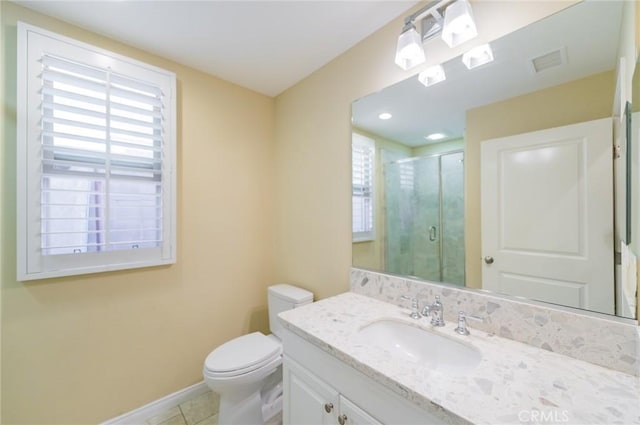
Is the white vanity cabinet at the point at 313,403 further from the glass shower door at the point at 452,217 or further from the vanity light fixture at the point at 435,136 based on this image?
the vanity light fixture at the point at 435,136

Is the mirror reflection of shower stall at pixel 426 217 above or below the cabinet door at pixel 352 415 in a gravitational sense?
above

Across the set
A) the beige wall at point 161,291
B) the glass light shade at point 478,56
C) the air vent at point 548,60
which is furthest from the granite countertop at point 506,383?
the beige wall at point 161,291

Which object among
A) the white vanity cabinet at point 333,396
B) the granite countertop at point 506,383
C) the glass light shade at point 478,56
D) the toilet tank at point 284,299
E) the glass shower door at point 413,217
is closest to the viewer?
the granite countertop at point 506,383

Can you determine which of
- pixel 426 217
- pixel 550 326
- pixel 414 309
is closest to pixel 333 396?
pixel 414 309

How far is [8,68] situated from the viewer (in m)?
1.34

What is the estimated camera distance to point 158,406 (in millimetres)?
1731

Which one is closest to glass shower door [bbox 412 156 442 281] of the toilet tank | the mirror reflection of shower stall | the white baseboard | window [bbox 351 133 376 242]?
the mirror reflection of shower stall

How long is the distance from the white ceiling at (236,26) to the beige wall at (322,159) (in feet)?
0.40

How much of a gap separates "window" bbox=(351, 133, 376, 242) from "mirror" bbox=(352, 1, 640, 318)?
174mm

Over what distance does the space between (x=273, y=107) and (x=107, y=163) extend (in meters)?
1.40

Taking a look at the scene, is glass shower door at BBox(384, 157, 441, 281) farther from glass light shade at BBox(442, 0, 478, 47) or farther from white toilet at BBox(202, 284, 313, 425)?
white toilet at BBox(202, 284, 313, 425)

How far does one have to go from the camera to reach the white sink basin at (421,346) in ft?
3.25

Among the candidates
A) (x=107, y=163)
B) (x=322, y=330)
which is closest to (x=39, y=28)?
(x=107, y=163)

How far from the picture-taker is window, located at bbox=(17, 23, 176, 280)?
1.36m
